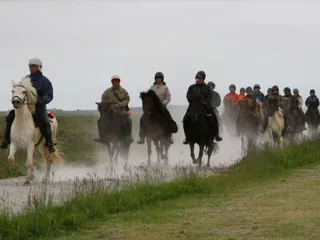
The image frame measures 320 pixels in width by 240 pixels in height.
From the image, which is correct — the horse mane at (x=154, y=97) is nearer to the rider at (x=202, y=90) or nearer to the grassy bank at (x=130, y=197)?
the rider at (x=202, y=90)

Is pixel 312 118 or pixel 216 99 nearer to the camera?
pixel 216 99

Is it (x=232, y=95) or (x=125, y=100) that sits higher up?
(x=232, y=95)

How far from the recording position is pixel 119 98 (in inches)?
826

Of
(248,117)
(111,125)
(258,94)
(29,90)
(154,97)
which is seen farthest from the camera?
(258,94)

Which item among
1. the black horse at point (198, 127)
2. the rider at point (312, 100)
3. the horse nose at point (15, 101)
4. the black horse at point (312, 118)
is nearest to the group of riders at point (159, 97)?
the black horse at point (198, 127)

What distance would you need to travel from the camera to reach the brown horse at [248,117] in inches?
1094

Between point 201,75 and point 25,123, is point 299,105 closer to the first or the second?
point 201,75

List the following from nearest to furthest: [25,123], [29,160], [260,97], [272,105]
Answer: [25,123] < [29,160] < [272,105] < [260,97]

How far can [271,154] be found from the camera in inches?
714

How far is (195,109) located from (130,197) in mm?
7993

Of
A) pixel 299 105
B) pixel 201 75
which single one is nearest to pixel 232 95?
pixel 299 105

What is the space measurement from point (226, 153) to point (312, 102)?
10081 mm

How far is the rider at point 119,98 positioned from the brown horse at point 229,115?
32.4 ft

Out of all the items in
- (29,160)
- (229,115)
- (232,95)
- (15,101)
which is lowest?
(29,160)
